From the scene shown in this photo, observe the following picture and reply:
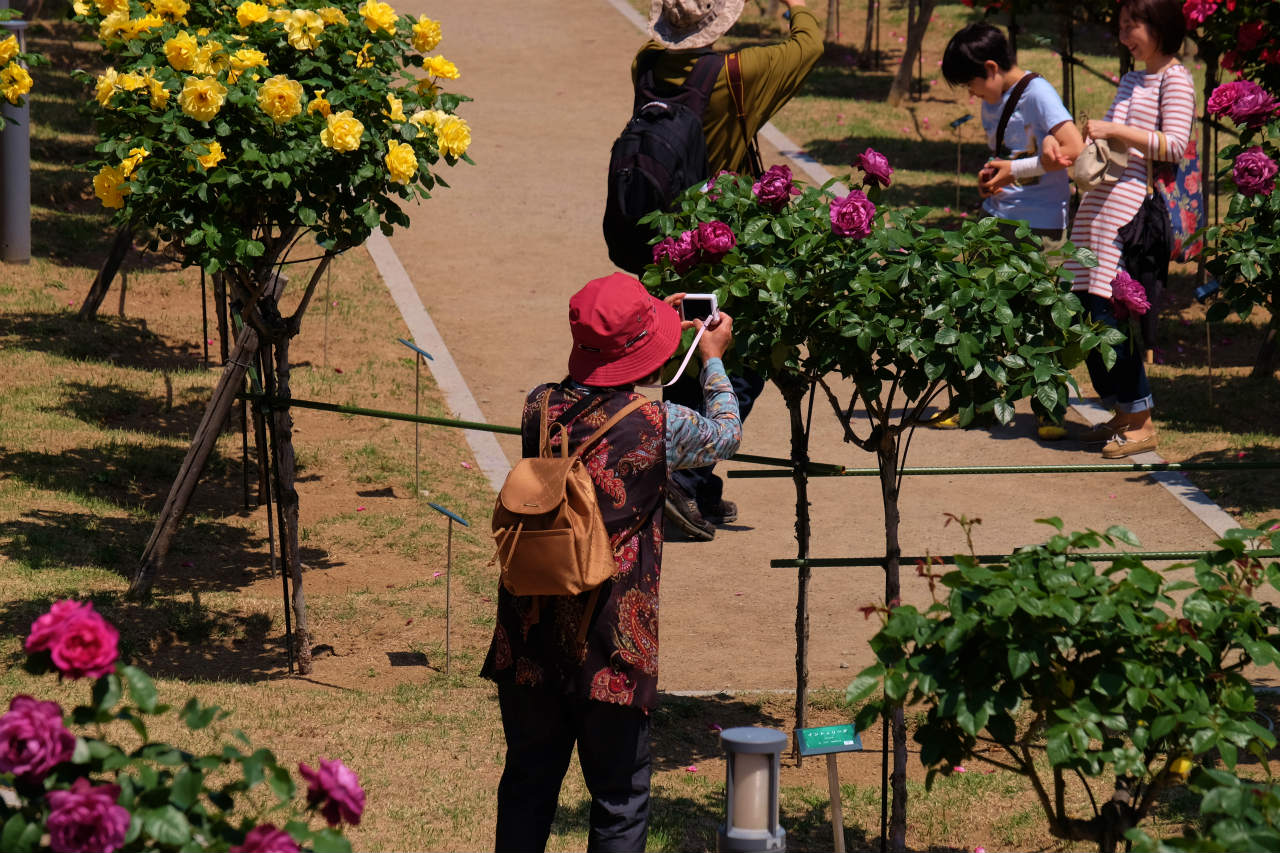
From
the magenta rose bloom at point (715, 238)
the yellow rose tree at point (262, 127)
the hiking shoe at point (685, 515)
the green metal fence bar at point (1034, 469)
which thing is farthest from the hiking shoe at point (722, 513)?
the magenta rose bloom at point (715, 238)

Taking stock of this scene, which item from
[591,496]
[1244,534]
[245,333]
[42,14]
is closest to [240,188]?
[245,333]

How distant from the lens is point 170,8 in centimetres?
521

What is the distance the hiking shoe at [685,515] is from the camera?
5.91m

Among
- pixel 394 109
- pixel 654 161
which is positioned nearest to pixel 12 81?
pixel 394 109

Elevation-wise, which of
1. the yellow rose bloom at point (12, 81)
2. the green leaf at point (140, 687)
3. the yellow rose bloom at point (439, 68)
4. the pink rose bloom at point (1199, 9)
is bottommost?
the green leaf at point (140, 687)

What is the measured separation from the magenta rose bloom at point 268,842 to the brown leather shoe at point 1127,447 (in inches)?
241

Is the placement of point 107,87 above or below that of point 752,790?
above

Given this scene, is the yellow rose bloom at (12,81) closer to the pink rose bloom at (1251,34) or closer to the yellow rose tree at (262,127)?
the yellow rose tree at (262,127)

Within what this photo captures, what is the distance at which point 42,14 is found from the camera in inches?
756

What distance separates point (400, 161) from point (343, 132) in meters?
0.21

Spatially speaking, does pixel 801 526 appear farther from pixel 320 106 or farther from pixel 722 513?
pixel 722 513

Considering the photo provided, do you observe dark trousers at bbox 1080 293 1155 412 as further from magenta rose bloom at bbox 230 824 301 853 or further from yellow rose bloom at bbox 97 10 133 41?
magenta rose bloom at bbox 230 824 301 853

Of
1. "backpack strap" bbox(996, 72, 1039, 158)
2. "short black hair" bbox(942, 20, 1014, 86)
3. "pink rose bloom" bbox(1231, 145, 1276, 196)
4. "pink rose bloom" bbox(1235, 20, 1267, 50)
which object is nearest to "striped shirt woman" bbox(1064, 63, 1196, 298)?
"backpack strap" bbox(996, 72, 1039, 158)

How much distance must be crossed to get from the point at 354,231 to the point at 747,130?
1.68 meters
